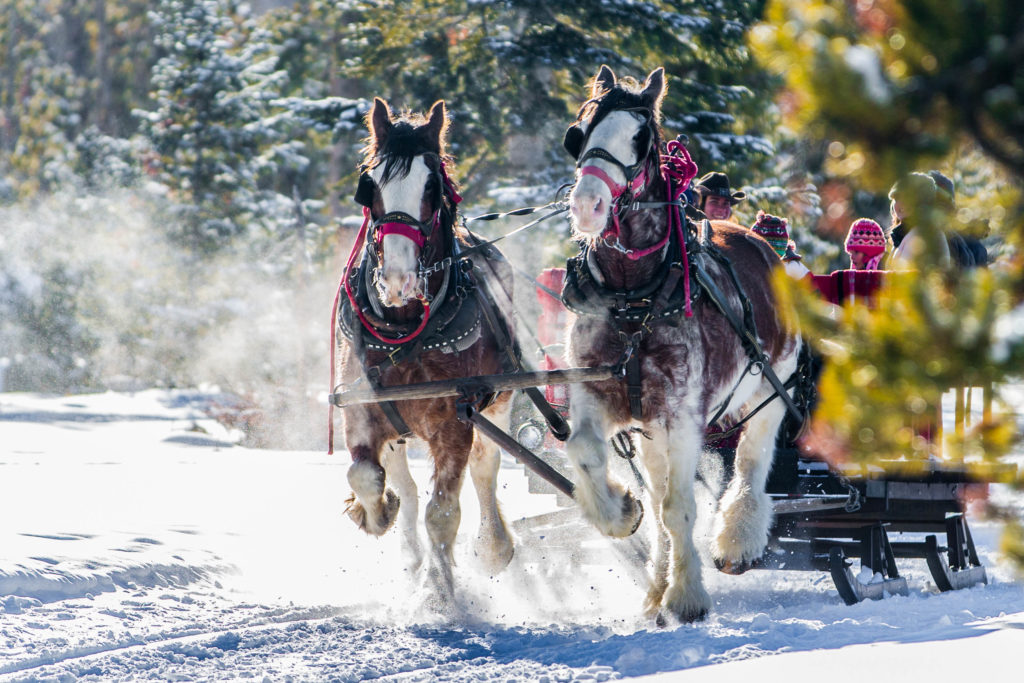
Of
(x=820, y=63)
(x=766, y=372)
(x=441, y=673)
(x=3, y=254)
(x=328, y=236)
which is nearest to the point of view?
(x=820, y=63)

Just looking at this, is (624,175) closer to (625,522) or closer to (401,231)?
(401,231)

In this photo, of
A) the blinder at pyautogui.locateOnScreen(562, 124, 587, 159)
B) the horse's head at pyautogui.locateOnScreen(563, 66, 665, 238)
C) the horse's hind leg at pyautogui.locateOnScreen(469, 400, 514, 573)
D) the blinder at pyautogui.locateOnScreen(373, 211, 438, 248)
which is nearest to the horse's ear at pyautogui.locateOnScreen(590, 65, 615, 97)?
the horse's head at pyautogui.locateOnScreen(563, 66, 665, 238)

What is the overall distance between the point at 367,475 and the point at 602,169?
1.96 metres

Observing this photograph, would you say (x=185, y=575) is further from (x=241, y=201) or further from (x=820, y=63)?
(x=241, y=201)

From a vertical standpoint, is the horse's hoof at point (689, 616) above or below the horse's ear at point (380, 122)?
below

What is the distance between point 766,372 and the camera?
6035mm

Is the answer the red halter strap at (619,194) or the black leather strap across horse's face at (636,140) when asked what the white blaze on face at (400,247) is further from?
the red halter strap at (619,194)

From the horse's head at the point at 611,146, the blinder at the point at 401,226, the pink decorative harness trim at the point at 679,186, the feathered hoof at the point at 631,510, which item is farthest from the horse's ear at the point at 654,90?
the feathered hoof at the point at 631,510

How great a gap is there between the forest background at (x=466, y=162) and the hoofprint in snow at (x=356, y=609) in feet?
1.79

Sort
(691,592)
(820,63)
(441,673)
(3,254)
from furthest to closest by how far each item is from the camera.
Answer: (3,254), (691,592), (441,673), (820,63)

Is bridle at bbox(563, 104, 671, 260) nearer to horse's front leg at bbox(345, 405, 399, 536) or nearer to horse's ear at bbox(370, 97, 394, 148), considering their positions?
horse's ear at bbox(370, 97, 394, 148)

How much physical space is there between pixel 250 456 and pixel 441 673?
932cm

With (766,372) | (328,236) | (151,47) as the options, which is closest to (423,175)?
(766,372)

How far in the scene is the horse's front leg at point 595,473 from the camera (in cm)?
512
